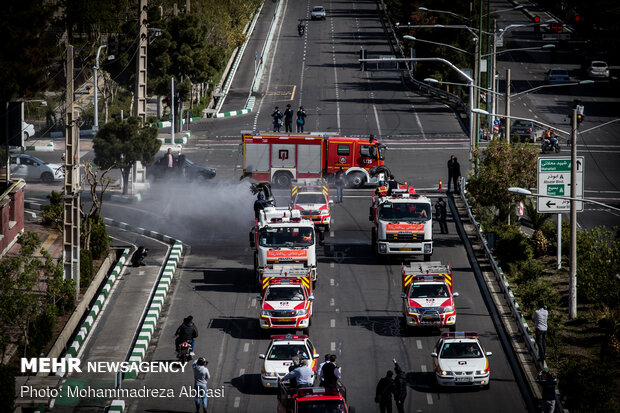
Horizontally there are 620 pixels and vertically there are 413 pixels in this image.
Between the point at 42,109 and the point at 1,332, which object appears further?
the point at 42,109

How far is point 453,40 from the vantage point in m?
93.7

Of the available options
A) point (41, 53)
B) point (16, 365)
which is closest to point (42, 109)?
point (41, 53)

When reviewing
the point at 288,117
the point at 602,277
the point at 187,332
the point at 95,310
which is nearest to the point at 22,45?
the point at 288,117

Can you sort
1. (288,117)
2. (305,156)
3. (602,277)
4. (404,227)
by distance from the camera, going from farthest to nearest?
(288,117) < (305,156) < (404,227) < (602,277)

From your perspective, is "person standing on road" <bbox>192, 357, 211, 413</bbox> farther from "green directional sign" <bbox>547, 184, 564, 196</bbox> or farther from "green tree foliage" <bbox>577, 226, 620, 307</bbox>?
"green directional sign" <bbox>547, 184, 564, 196</bbox>

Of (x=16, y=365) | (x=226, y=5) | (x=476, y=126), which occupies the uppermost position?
(x=226, y=5)

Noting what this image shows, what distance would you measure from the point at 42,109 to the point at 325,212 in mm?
41985

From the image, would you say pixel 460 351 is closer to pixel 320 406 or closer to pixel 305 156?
pixel 320 406

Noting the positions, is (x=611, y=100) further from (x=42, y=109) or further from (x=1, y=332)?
(x=1, y=332)

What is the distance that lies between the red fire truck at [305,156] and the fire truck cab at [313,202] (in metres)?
9.08

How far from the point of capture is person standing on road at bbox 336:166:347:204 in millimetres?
55531

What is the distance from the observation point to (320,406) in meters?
24.5

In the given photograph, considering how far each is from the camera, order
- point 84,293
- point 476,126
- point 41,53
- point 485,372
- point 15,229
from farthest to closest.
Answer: point 41,53
point 476,126
point 15,229
point 84,293
point 485,372

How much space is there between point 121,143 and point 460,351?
29.2m
